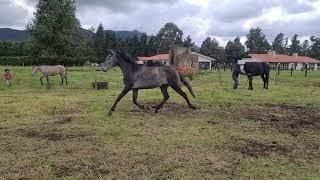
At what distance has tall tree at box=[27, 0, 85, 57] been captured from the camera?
6200cm

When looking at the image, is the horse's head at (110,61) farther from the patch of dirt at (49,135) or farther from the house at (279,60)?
the house at (279,60)

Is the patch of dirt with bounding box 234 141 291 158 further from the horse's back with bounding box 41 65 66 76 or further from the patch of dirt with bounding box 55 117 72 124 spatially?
the horse's back with bounding box 41 65 66 76

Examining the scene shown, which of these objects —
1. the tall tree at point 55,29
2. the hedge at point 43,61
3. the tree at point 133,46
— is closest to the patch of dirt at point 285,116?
the hedge at point 43,61

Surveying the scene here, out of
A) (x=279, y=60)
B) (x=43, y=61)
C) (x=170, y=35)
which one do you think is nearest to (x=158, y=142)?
(x=43, y=61)

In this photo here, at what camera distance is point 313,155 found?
325 inches

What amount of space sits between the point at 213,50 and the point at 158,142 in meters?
106

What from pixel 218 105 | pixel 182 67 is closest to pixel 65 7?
pixel 182 67

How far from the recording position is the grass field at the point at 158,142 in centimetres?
707

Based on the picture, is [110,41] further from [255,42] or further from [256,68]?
[256,68]

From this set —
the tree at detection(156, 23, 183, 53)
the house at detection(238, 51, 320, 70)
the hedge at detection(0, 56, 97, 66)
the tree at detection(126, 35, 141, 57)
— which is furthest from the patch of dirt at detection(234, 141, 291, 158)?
the tree at detection(156, 23, 183, 53)

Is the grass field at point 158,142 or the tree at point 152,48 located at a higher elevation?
the tree at point 152,48

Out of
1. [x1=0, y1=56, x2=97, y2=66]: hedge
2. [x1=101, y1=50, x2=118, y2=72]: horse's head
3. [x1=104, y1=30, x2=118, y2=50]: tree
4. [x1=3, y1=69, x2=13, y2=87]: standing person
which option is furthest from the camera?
[x1=104, y1=30, x2=118, y2=50]: tree

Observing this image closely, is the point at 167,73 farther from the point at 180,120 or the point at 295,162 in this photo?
the point at 295,162

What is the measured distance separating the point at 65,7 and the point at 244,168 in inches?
2386
